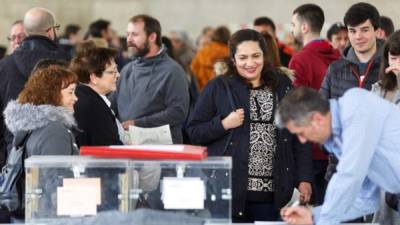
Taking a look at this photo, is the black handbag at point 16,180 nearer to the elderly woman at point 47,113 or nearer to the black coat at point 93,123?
the elderly woman at point 47,113

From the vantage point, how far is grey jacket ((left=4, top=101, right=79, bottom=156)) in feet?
15.0

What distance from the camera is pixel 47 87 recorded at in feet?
15.5

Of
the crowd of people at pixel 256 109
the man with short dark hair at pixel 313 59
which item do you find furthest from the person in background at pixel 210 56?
the man with short dark hair at pixel 313 59

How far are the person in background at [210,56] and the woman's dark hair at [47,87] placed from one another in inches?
209

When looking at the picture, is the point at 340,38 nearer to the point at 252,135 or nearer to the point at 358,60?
the point at 358,60

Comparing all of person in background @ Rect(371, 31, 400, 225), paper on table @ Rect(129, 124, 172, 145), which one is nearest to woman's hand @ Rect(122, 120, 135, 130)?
paper on table @ Rect(129, 124, 172, 145)

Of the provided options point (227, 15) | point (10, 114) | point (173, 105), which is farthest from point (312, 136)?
point (227, 15)

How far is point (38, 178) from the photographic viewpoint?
4.08 meters

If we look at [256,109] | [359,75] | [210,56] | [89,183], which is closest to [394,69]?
[256,109]

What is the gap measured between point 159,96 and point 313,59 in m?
1.16

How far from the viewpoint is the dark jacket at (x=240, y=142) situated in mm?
5000

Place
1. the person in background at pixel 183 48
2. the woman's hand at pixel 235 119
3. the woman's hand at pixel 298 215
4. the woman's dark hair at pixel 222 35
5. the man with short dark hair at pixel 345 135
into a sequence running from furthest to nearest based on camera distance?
1. the person in background at pixel 183 48
2. the woman's dark hair at pixel 222 35
3. the woman's hand at pixel 235 119
4. the woman's hand at pixel 298 215
5. the man with short dark hair at pixel 345 135

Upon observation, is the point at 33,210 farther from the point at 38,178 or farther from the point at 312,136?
the point at 312,136

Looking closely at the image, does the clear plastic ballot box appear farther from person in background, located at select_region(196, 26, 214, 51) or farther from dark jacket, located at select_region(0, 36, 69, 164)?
person in background, located at select_region(196, 26, 214, 51)
